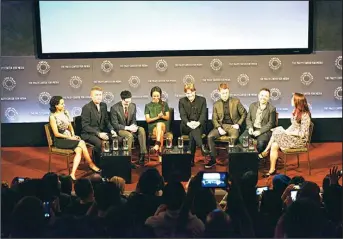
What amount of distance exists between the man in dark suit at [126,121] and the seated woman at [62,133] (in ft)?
2.25

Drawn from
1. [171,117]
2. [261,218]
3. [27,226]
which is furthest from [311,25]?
[27,226]

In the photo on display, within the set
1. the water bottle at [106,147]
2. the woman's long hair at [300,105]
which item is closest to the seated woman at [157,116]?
the water bottle at [106,147]

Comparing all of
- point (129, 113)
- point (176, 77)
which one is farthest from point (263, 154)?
point (176, 77)

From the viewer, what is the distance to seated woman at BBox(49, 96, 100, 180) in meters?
8.03

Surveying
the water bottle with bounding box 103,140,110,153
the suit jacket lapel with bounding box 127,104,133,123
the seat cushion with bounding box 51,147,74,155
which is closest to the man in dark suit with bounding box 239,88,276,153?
the suit jacket lapel with bounding box 127,104,133,123

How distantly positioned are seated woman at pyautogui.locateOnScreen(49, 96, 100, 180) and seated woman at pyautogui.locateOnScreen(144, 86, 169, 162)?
42.7 inches

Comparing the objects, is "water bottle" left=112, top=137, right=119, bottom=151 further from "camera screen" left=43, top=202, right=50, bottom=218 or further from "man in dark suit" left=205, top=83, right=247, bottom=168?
"camera screen" left=43, top=202, right=50, bottom=218

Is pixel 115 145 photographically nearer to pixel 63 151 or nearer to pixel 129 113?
pixel 63 151

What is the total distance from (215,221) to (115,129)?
4.58 metres

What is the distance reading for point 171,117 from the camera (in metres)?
9.07

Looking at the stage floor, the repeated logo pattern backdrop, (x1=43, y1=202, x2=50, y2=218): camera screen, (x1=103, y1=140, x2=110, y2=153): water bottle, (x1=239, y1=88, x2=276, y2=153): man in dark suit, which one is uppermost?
the repeated logo pattern backdrop

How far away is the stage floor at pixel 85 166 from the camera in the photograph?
8.28 m

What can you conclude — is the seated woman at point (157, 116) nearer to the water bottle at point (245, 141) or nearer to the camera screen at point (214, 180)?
the water bottle at point (245, 141)

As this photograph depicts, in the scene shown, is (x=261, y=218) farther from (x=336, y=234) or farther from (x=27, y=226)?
(x=27, y=226)
